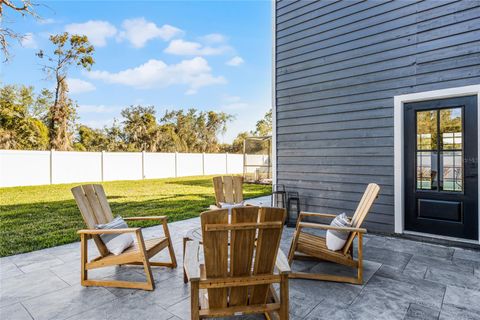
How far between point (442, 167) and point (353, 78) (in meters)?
1.83

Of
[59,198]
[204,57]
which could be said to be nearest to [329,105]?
[59,198]

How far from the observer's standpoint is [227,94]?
23562mm

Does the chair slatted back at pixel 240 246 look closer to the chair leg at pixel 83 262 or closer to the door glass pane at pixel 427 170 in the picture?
the chair leg at pixel 83 262

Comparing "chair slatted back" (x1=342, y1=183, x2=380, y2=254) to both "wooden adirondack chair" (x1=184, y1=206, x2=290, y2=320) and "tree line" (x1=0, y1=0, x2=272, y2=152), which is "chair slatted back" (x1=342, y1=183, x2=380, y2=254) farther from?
"tree line" (x1=0, y1=0, x2=272, y2=152)

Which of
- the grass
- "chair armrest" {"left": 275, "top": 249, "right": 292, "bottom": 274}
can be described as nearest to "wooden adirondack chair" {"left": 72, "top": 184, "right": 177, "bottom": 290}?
"chair armrest" {"left": 275, "top": 249, "right": 292, "bottom": 274}

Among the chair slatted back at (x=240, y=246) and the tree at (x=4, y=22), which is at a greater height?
the tree at (x=4, y=22)

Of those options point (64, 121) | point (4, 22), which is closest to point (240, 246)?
point (4, 22)

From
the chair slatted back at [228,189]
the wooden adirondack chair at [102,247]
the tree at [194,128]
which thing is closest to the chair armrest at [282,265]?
the wooden adirondack chair at [102,247]

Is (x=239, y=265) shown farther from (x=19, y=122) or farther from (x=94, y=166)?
(x=19, y=122)

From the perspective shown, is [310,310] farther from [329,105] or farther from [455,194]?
[329,105]

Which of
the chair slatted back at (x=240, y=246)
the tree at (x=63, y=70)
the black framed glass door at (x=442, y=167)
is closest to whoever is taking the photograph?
the chair slatted back at (x=240, y=246)

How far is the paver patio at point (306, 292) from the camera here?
202 centimetres

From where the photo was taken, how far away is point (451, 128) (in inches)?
140

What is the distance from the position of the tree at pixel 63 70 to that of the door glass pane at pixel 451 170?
18102 millimetres
